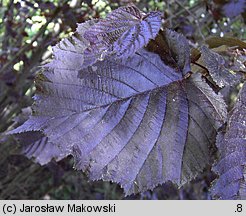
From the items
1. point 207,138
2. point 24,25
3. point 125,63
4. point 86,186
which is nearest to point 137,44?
point 125,63

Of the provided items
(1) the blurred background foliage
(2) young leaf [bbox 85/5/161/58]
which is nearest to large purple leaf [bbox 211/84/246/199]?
(2) young leaf [bbox 85/5/161/58]

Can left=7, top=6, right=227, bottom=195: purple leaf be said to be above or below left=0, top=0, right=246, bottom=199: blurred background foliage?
below

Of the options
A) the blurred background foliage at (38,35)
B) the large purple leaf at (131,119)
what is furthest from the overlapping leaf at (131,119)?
the blurred background foliage at (38,35)

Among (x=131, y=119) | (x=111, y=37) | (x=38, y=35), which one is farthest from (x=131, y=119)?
(x=38, y=35)

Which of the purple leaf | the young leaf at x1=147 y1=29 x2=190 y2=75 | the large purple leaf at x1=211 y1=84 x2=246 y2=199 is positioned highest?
the young leaf at x1=147 y1=29 x2=190 y2=75

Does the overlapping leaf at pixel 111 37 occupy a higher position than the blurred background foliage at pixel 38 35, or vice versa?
the blurred background foliage at pixel 38 35

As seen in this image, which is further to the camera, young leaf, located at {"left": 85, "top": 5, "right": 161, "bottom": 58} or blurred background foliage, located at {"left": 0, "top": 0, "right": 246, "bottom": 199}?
blurred background foliage, located at {"left": 0, "top": 0, "right": 246, "bottom": 199}

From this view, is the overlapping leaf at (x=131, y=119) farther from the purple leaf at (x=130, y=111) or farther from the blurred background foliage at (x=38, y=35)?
the blurred background foliage at (x=38, y=35)

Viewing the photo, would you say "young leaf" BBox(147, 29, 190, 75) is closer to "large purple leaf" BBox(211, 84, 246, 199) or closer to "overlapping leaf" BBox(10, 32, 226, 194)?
"overlapping leaf" BBox(10, 32, 226, 194)
